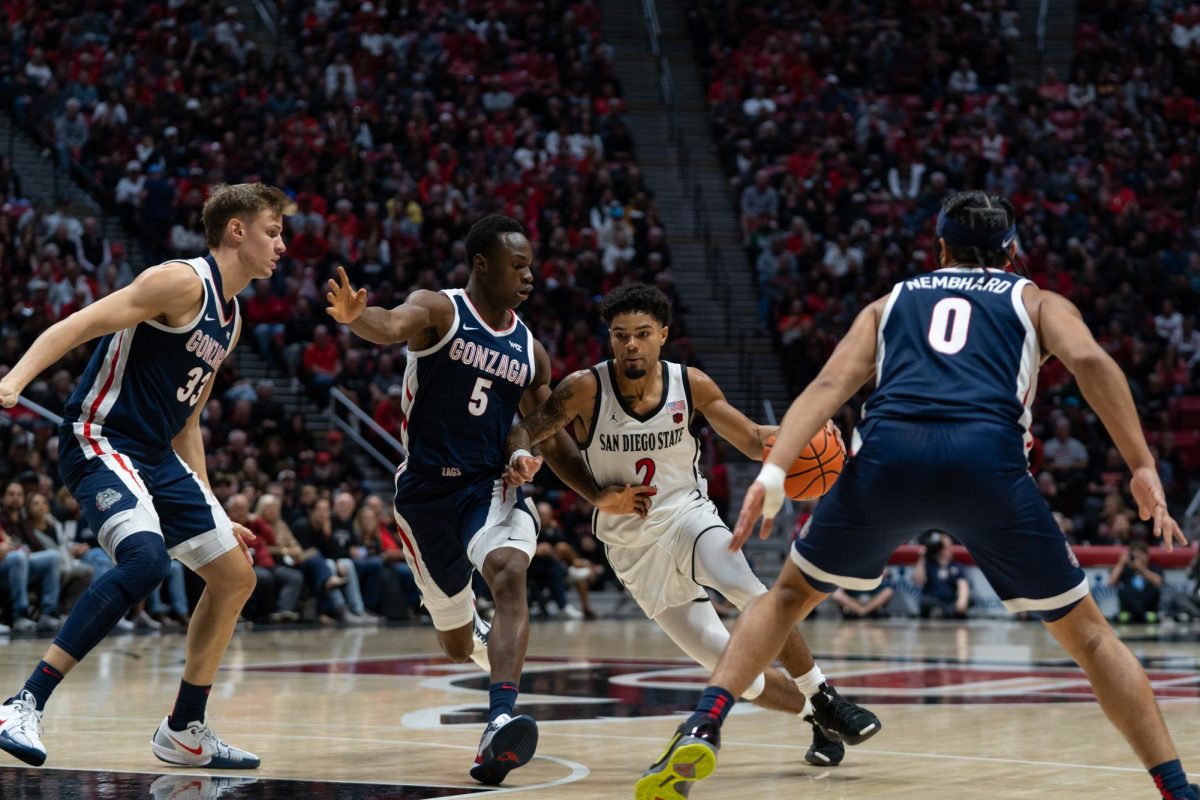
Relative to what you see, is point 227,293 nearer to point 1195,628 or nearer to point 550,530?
point 550,530

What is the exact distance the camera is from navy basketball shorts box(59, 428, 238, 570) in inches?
204

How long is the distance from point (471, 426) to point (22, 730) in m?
1.95

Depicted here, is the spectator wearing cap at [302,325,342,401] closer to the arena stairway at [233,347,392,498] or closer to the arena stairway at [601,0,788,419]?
the arena stairway at [233,347,392,498]

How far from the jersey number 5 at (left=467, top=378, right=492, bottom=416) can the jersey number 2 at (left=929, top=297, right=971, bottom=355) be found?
84.7 inches

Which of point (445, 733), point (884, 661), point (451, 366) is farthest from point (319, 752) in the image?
point (884, 661)

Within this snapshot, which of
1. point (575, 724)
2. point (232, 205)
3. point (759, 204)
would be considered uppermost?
point (232, 205)

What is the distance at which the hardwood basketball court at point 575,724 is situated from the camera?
4945 millimetres

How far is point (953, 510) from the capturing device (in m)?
4.06

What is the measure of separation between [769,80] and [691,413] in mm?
18312

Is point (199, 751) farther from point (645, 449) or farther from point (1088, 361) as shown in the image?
point (1088, 361)

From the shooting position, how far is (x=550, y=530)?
16.2 m

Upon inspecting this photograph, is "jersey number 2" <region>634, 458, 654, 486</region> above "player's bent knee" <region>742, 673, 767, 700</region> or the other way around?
above

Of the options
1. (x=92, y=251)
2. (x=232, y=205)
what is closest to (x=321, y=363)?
(x=92, y=251)

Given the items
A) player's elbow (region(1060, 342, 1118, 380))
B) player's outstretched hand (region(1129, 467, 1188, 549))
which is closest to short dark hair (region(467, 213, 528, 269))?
player's elbow (region(1060, 342, 1118, 380))
